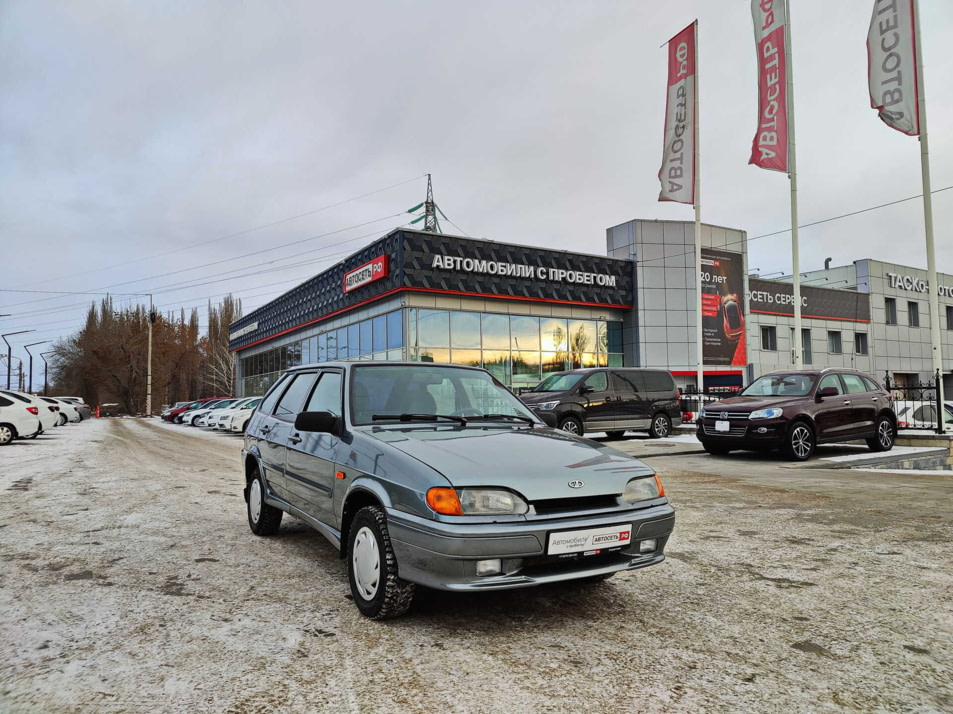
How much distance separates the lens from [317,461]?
427 cm

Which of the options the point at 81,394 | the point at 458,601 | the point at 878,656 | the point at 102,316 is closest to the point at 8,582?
the point at 458,601

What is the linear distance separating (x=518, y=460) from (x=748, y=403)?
955 centimetres

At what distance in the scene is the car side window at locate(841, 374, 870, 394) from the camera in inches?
474

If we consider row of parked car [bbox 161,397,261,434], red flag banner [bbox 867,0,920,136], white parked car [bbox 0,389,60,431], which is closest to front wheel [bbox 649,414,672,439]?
red flag banner [bbox 867,0,920,136]

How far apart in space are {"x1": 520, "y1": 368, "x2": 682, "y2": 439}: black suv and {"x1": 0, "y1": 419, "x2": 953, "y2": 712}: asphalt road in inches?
364

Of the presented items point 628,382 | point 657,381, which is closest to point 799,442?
point 628,382

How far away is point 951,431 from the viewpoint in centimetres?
1416

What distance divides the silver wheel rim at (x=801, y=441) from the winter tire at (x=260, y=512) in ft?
30.4

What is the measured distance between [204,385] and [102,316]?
62.5 feet

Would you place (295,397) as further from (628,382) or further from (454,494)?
(628,382)

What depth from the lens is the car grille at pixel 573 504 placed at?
10.4 feet

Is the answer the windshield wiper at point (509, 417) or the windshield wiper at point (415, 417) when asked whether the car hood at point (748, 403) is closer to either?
the windshield wiper at point (509, 417)

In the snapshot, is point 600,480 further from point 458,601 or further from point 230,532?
point 230,532

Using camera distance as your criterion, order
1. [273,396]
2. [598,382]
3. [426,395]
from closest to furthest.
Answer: [426,395]
[273,396]
[598,382]
